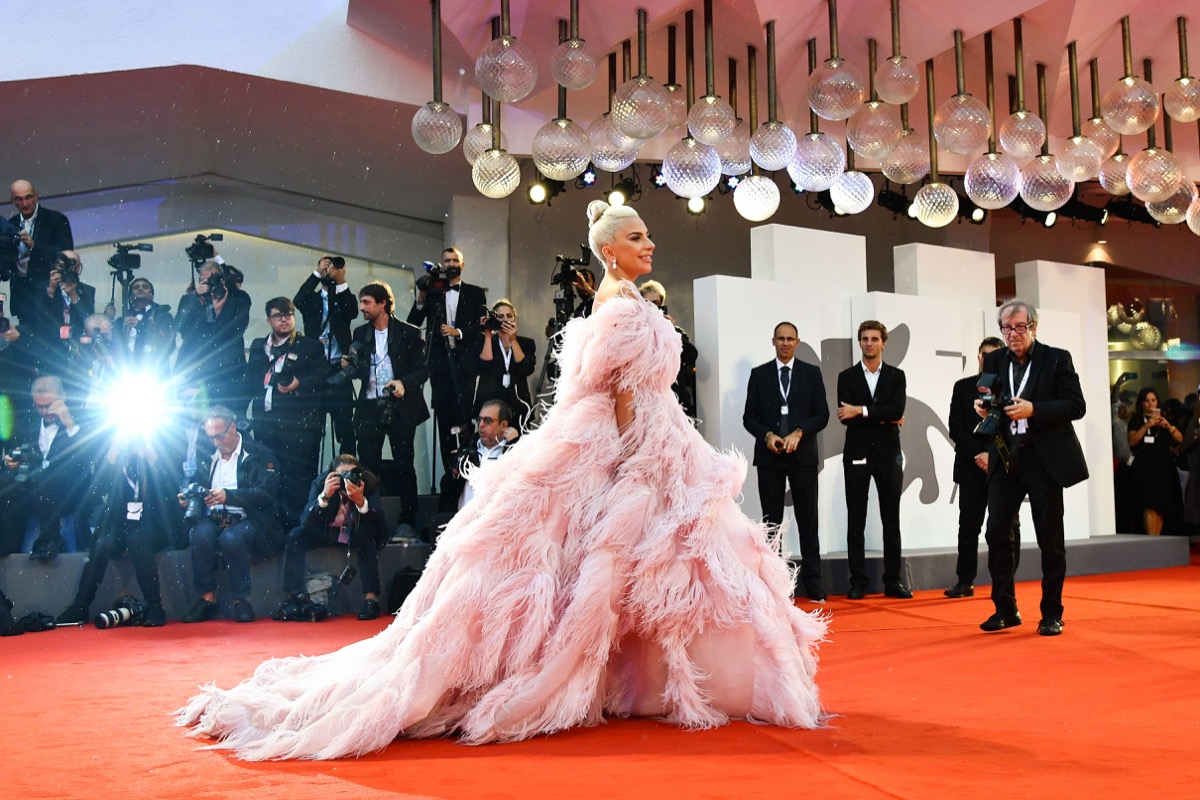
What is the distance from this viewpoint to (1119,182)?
728 centimetres

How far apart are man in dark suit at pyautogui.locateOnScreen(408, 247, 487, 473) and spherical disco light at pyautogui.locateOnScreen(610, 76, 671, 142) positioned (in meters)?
1.86

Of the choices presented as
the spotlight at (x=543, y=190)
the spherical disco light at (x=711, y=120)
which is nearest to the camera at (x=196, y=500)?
the spherical disco light at (x=711, y=120)

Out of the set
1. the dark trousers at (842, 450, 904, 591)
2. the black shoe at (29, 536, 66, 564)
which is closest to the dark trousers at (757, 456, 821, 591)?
the dark trousers at (842, 450, 904, 591)

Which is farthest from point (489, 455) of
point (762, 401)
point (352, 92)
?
point (352, 92)

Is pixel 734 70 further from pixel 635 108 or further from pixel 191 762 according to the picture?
pixel 191 762

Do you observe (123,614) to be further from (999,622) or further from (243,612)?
(999,622)

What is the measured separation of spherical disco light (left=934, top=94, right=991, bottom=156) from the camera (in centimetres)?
616

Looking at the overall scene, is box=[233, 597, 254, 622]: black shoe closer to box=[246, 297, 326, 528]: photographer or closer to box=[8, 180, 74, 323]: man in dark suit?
box=[246, 297, 326, 528]: photographer

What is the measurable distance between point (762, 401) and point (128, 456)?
3805 mm

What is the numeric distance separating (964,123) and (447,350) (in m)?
3.38

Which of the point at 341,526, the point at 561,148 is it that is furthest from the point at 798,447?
the point at 341,526

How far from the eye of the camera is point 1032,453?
544 centimetres

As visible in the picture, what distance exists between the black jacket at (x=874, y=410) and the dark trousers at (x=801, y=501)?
383 mm

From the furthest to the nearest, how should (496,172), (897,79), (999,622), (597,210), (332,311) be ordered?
(332,311), (496,172), (897,79), (999,622), (597,210)
